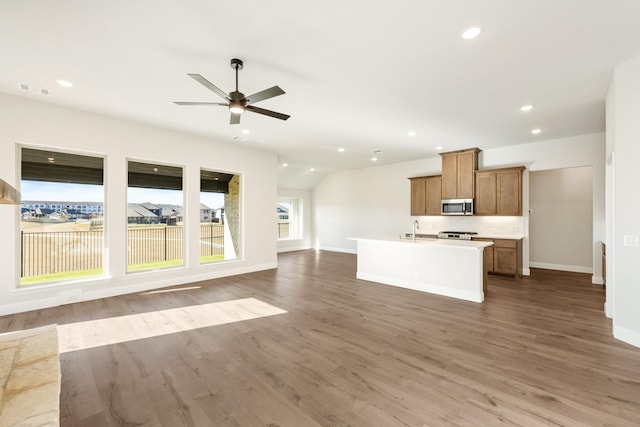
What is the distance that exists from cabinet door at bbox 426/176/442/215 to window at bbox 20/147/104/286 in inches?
282

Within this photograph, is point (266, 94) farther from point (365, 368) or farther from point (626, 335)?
point (626, 335)

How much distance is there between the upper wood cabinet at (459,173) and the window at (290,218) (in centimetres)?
576

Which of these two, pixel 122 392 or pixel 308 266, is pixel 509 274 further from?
pixel 122 392

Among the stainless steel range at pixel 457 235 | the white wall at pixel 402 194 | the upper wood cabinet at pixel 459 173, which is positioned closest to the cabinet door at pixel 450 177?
the upper wood cabinet at pixel 459 173

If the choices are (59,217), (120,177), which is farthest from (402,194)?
(59,217)

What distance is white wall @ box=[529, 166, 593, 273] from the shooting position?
21.8 feet

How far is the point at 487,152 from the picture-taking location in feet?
23.0

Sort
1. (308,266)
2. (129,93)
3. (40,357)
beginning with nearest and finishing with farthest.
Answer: (40,357), (129,93), (308,266)

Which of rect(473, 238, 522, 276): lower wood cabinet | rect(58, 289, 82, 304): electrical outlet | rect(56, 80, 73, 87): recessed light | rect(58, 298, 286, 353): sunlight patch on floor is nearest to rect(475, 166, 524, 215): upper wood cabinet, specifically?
rect(473, 238, 522, 276): lower wood cabinet

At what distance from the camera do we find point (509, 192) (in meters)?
6.25

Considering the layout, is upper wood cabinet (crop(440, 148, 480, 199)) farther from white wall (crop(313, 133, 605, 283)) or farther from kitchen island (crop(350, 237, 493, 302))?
kitchen island (crop(350, 237, 493, 302))

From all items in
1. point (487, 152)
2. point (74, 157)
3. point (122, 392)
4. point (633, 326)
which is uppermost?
point (487, 152)

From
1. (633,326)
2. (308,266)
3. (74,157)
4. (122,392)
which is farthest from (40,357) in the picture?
(308,266)

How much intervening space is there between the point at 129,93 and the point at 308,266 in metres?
5.34
